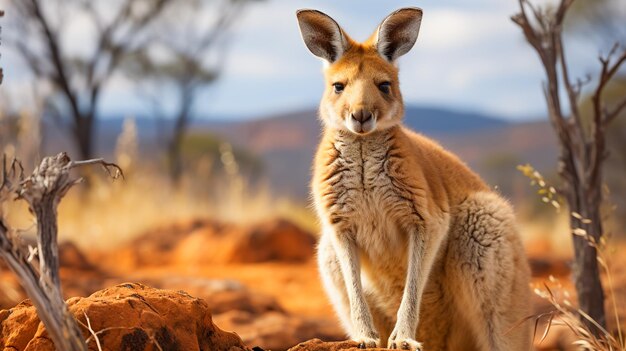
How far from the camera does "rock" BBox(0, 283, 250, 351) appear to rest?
3727 millimetres

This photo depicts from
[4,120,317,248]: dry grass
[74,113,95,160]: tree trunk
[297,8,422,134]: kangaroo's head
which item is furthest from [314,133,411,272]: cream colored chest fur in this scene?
[74,113,95,160]: tree trunk

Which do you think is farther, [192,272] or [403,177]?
[192,272]

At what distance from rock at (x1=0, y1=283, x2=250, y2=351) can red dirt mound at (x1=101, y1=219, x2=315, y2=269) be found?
919 centimetres

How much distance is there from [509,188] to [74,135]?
19.1 m

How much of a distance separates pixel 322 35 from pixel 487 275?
1746 millimetres

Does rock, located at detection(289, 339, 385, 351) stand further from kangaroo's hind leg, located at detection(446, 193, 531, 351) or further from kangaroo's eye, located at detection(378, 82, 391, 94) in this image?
kangaroo's eye, located at detection(378, 82, 391, 94)

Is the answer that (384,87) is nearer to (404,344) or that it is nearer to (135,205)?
(404,344)

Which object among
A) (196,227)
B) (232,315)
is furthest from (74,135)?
(232,315)

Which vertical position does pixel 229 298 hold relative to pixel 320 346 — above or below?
below

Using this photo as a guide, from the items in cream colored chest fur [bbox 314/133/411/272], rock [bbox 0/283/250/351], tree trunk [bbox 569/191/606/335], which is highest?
cream colored chest fur [bbox 314/133/411/272]

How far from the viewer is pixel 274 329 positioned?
22.7 ft

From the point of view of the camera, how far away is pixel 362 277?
520cm

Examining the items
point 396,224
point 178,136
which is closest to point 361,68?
point 396,224

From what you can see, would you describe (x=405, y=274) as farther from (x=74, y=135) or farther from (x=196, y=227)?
(x=74, y=135)
